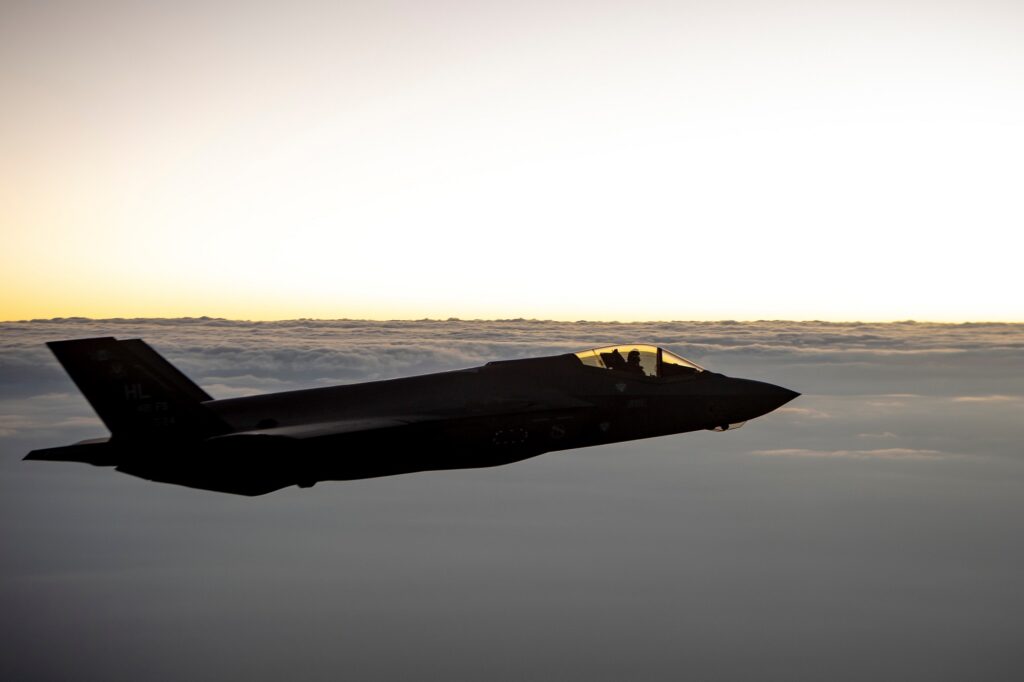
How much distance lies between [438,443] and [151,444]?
23.5ft

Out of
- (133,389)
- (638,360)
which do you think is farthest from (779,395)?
(133,389)

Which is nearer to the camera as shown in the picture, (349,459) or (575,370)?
(349,459)

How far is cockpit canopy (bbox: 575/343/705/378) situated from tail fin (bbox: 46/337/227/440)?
11.0m

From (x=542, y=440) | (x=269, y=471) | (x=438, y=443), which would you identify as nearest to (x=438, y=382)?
(x=438, y=443)

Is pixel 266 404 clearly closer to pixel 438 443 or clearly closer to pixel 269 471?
pixel 269 471

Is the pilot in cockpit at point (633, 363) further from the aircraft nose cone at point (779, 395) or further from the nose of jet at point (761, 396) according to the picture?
the aircraft nose cone at point (779, 395)

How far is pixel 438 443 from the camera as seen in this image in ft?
76.3

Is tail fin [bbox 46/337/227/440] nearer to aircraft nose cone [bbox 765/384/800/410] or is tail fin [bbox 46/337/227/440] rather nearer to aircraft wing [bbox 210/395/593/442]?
aircraft wing [bbox 210/395/593/442]

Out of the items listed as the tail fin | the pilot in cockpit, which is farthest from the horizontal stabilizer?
the pilot in cockpit

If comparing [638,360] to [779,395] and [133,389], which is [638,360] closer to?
[779,395]

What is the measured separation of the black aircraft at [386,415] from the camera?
802 inches

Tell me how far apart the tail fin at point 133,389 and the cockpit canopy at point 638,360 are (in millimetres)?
11000

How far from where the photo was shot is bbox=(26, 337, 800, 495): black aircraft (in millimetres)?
20359

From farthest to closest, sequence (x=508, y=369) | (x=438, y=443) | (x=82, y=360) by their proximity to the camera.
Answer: (x=508, y=369), (x=438, y=443), (x=82, y=360)
